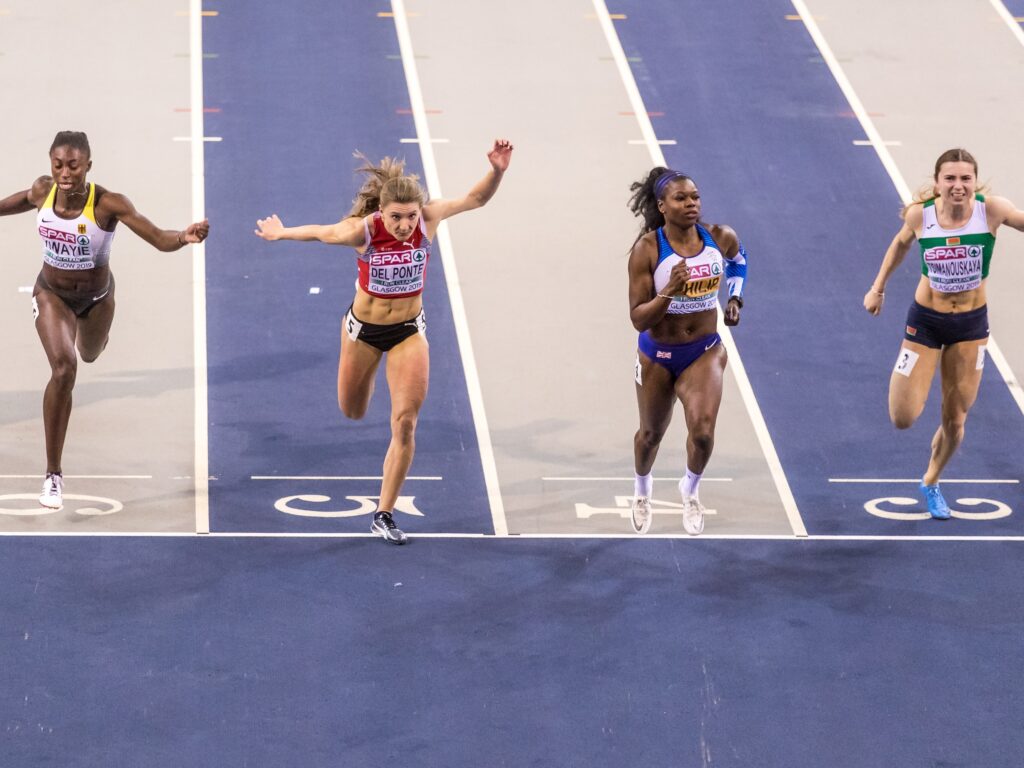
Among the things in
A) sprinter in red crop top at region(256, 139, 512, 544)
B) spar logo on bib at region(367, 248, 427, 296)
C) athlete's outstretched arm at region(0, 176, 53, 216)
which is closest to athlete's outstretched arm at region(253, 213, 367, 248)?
sprinter in red crop top at region(256, 139, 512, 544)

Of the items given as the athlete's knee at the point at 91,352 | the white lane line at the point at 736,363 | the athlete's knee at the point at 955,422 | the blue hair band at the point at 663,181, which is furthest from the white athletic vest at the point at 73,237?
the athlete's knee at the point at 955,422

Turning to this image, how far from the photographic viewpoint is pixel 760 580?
9.67m

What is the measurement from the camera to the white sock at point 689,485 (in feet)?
32.0

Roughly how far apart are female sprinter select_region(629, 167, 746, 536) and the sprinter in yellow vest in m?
2.50

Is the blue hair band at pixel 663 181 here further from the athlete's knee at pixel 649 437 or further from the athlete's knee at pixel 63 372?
the athlete's knee at pixel 63 372

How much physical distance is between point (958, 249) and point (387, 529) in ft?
11.5

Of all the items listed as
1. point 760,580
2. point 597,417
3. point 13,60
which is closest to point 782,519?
point 760,580

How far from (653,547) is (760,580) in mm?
679

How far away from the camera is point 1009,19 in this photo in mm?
17906

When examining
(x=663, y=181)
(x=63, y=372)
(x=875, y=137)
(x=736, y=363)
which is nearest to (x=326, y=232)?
(x=63, y=372)

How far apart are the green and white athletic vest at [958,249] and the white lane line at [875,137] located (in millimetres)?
2093

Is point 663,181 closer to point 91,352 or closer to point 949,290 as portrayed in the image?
point 949,290

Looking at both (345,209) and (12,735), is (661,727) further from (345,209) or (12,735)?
(345,209)

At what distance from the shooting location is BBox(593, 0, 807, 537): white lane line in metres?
10.7
